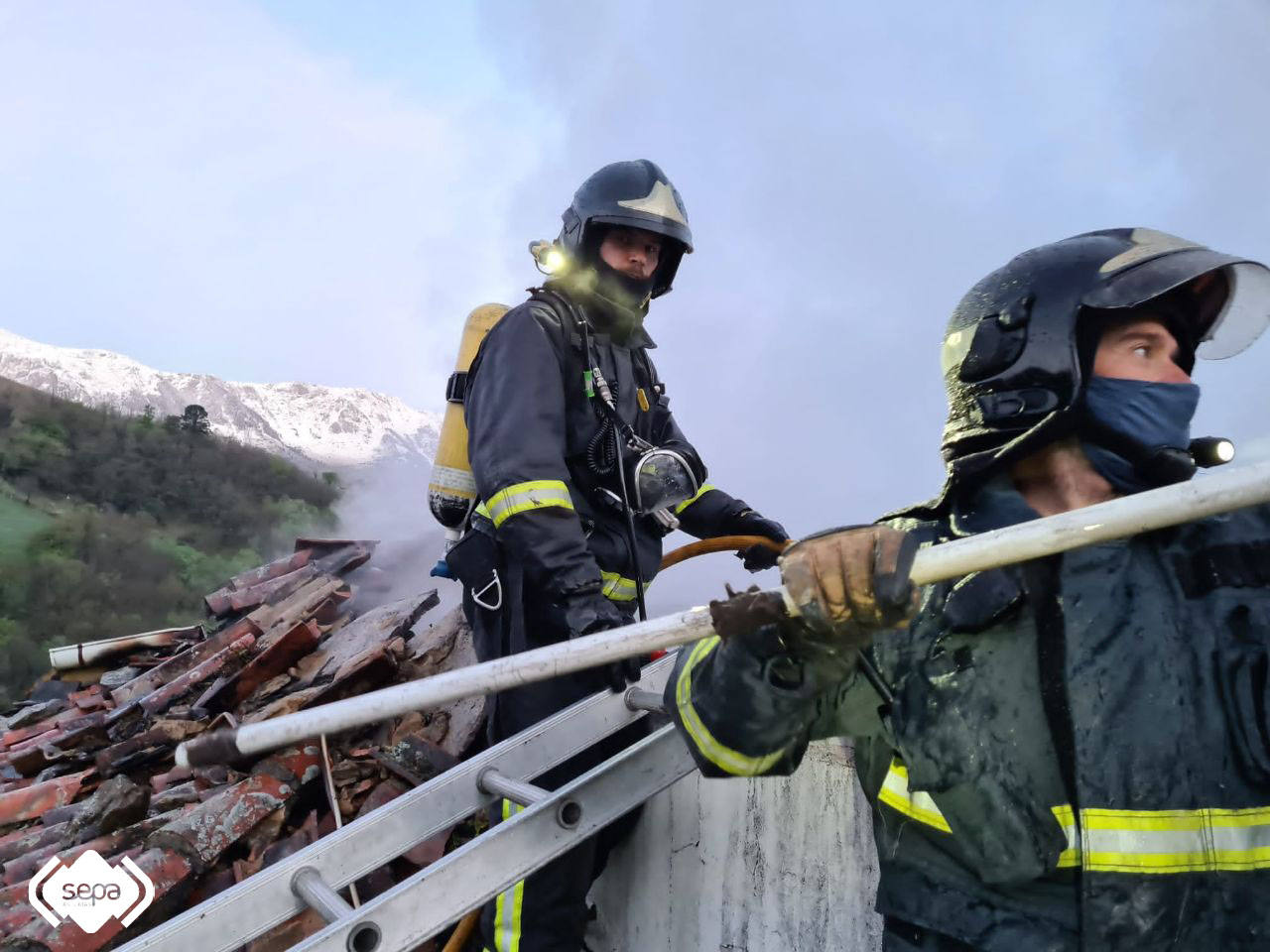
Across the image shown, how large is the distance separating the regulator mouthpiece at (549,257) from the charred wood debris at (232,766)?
7.93ft

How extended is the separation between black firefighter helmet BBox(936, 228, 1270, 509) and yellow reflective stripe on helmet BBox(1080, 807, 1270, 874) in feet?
2.16

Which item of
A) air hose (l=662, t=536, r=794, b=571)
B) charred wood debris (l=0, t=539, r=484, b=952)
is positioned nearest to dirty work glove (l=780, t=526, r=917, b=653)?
air hose (l=662, t=536, r=794, b=571)

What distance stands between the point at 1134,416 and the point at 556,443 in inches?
71.8

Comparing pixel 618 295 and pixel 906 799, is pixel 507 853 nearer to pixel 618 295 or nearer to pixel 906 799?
pixel 906 799

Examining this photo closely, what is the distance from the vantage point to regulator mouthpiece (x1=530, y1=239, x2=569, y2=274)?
3.47 meters

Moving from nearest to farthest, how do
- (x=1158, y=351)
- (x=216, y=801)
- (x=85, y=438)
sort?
1. (x=1158, y=351)
2. (x=216, y=801)
3. (x=85, y=438)

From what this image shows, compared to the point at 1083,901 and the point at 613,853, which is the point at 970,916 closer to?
the point at 1083,901

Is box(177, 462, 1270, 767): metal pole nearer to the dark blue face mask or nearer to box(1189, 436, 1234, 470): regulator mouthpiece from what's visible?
the dark blue face mask

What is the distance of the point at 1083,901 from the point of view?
1.22 m

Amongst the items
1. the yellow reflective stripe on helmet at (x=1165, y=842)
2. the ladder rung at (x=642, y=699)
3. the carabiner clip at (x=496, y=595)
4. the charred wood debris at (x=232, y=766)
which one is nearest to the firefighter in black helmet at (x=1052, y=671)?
the yellow reflective stripe on helmet at (x=1165, y=842)

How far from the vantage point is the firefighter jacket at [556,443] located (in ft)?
8.68

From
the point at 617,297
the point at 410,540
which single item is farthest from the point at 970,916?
the point at 410,540

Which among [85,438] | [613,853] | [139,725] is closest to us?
[613,853]

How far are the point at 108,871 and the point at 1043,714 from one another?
4003 millimetres
